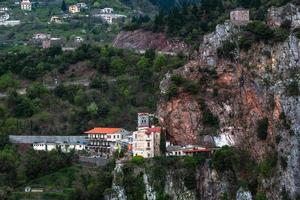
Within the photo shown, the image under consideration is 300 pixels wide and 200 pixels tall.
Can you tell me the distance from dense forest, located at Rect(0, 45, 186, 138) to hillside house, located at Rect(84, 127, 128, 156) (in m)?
3.42

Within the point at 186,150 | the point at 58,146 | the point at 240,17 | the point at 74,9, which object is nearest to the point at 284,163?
the point at 186,150

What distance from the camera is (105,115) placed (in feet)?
237

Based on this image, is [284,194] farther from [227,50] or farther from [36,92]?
[36,92]

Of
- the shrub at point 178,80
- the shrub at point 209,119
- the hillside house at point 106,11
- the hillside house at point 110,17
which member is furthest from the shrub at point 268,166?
the hillside house at point 106,11

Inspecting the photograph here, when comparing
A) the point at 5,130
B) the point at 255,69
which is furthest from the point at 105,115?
the point at 255,69

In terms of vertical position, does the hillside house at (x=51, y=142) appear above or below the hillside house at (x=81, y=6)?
below

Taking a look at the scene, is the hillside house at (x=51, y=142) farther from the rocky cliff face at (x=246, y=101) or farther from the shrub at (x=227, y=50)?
the shrub at (x=227, y=50)

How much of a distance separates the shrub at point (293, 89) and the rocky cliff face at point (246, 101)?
0.56 feet

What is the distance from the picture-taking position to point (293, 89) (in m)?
50.0

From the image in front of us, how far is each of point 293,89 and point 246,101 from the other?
15.2 feet

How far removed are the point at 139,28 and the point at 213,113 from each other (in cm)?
3479

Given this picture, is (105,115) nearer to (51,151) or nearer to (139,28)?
(51,151)

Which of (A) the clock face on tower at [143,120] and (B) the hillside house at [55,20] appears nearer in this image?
(A) the clock face on tower at [143,120]

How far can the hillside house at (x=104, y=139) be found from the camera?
65.7 meters
